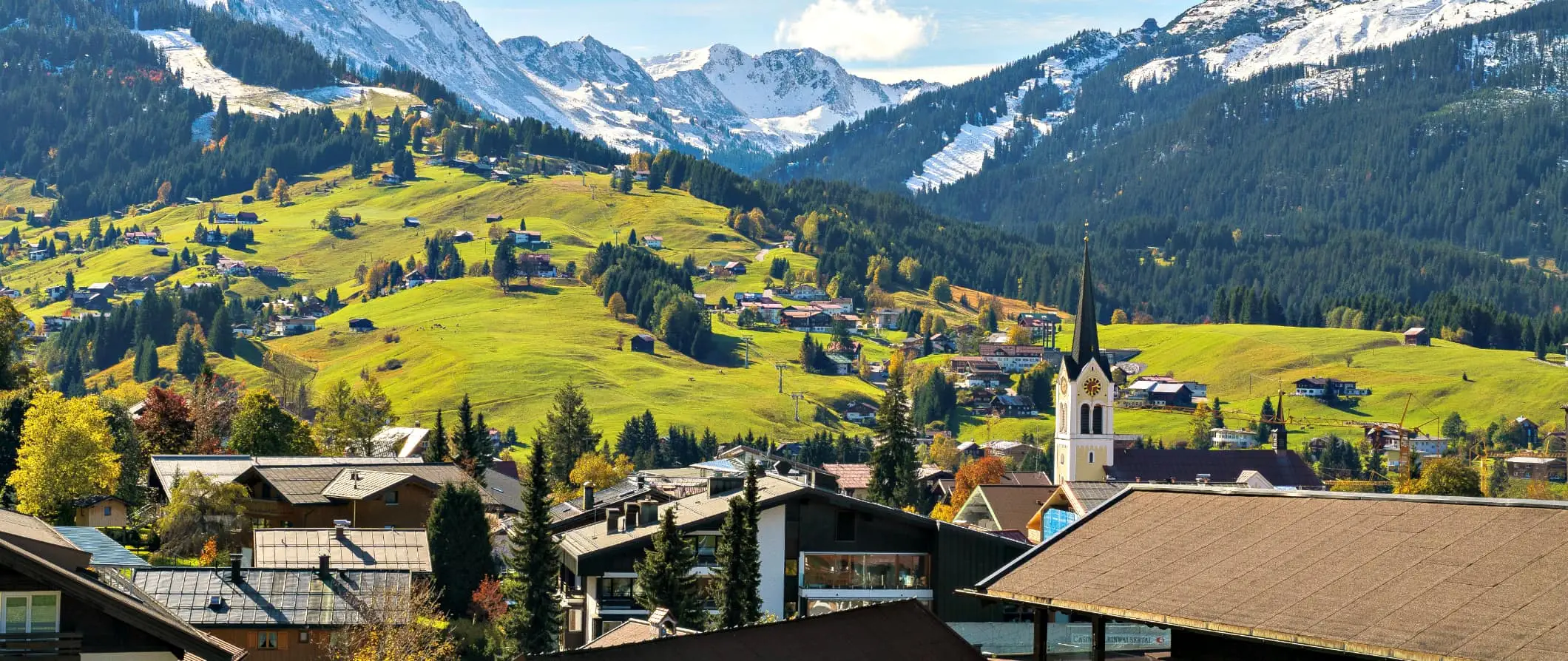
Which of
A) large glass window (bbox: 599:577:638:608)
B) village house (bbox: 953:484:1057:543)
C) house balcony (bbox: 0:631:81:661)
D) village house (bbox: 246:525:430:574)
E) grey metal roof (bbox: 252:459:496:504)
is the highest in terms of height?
house balcony (bbox: 0:631:81:661)

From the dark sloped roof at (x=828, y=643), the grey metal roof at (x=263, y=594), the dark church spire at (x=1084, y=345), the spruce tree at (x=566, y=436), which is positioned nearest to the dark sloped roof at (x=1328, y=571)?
the dark sloped roof at (x=828, y=643)

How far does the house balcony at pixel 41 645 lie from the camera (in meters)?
28.9

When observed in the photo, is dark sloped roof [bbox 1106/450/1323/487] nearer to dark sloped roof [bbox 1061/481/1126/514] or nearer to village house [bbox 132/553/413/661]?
dark sloped roof [bbox 1061/481/1126/514]

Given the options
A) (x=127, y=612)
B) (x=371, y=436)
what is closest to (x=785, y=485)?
(x=127, y=612)

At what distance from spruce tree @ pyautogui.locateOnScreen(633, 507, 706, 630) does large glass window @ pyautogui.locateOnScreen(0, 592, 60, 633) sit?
31005 millimetres

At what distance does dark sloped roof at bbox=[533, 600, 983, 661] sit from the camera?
66.5 ft

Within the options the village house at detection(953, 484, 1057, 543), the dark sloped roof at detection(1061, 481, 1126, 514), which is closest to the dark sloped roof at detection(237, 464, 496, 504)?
the dark sloped roof at detection(1061, 481, 1126, 514)

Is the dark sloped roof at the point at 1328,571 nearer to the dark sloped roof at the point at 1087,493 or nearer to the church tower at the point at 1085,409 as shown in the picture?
the dark sloped roof at the point at 1087,493

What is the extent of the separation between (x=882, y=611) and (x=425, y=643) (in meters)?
39.5

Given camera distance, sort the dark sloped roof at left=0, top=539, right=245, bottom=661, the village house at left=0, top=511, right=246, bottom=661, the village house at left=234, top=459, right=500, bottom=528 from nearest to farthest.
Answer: the dark sloped roof at left=0, top=539, right=245, bottom=661
the village house at left=0, top=511, right=246, bottom=661
the village house at left=234, top=459, right=500, bottom=528

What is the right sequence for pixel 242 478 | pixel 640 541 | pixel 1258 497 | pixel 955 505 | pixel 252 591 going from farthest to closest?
pixel 955 505 < pixel 242 478 < pixel 640 541 < pixel 252 591 < pixel 1258 497

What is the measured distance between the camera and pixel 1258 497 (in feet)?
84.1

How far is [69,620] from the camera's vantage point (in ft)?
98.0

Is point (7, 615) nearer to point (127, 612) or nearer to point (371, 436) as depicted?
point (127, 612)
